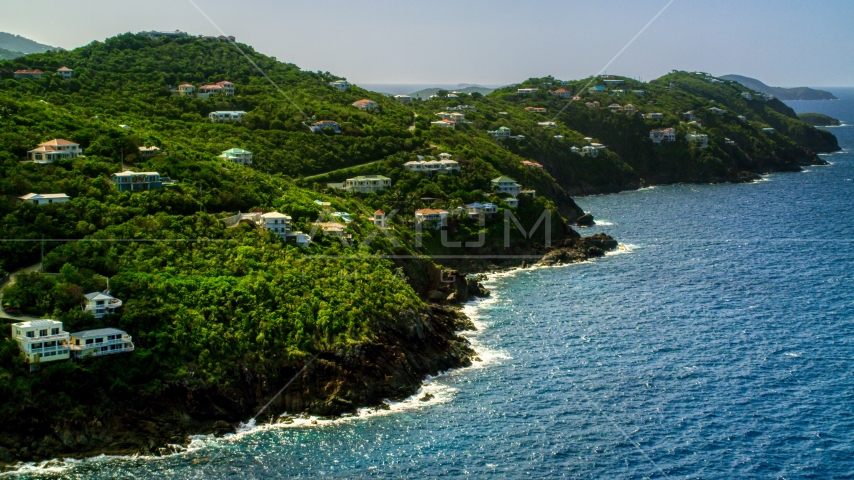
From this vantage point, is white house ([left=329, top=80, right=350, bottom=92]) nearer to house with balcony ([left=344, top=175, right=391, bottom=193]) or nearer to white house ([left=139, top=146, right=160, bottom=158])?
house with balcony ([left=344, top=175, right=391, bottom=193])

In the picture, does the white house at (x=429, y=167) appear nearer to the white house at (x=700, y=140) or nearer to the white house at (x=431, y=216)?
the white house at (x=431, y=216)

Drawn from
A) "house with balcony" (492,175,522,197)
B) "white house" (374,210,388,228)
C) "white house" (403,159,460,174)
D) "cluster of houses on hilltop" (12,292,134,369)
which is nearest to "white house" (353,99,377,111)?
"white house" (403,159,460,174)

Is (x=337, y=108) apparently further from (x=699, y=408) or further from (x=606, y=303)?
(x=699, y=408)

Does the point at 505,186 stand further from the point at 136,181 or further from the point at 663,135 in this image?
the point at 663,135

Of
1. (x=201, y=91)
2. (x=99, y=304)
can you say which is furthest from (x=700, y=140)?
(x=99, y=304)

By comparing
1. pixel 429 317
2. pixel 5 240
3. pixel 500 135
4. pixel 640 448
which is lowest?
pixel 640 448

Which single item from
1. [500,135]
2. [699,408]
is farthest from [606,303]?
[500,135]
